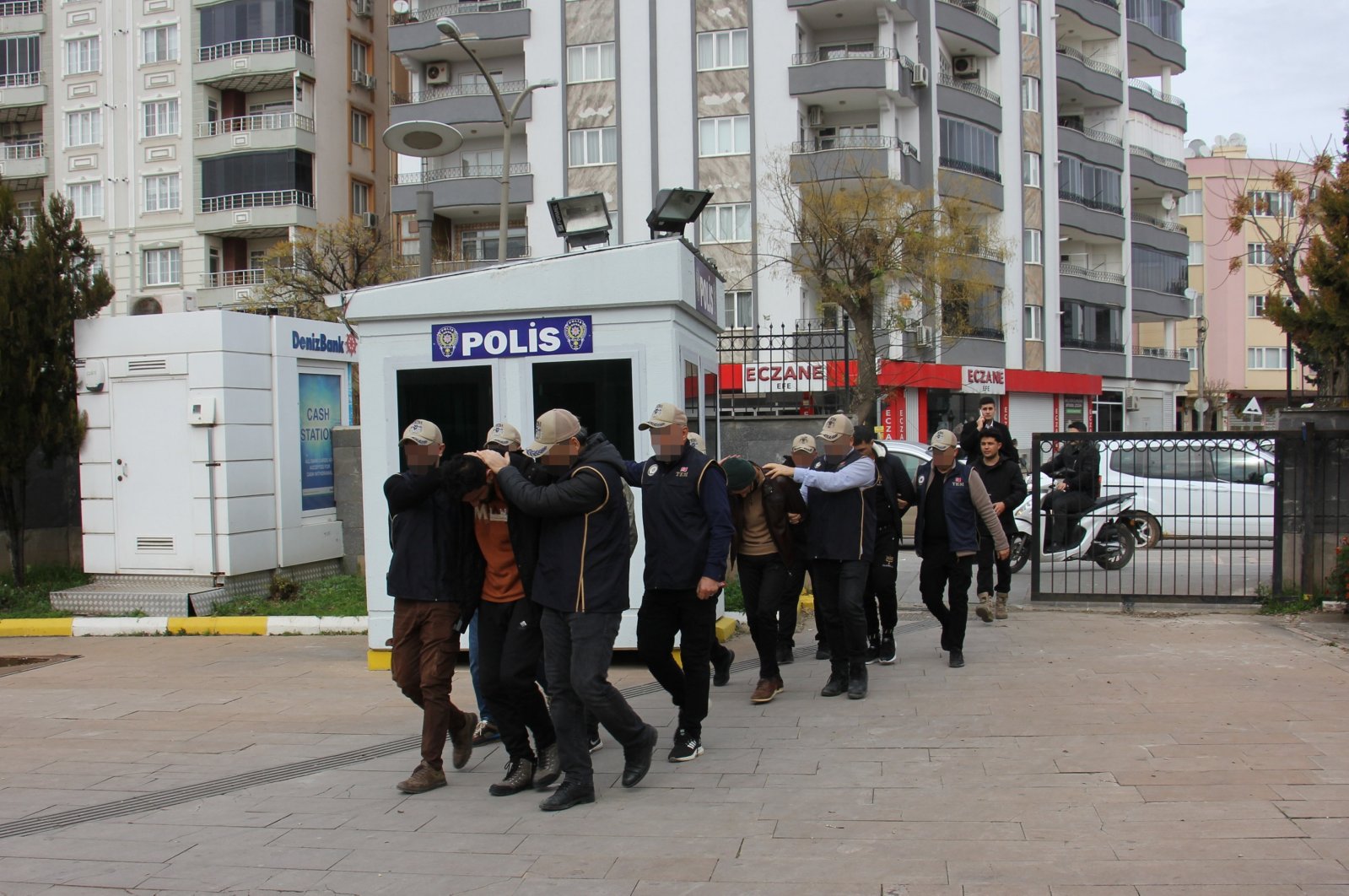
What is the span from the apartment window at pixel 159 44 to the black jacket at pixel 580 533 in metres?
44.6

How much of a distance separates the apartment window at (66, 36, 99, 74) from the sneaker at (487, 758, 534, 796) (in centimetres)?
4717

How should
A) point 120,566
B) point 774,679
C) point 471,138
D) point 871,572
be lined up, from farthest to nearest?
point 471,138 → point 120,566 → point 871,572 → point 774,679

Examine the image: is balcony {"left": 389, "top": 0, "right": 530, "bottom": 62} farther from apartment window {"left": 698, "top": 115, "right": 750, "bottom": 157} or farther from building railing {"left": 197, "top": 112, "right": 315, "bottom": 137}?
apartment window {"left": 698, "top": 115, "right": 750, "bottom": 157}

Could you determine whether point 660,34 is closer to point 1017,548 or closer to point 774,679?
point 1017,548

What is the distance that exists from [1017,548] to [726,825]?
8.50 metres

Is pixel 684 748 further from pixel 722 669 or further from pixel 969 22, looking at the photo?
pixel 969 22

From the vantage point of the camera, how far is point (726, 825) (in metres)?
5.02

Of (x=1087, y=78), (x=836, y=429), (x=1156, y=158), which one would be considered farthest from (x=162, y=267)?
(x=836, y=429)

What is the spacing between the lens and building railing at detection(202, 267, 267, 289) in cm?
4288

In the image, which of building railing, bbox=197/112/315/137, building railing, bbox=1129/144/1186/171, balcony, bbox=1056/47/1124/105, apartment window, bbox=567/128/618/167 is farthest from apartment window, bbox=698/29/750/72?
building railing, bbox=1129/144/1186/171

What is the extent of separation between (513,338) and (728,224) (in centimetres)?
2851

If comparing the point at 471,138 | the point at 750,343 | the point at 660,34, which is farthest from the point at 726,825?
the point at 471,138

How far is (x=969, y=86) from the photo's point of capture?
1565 inches

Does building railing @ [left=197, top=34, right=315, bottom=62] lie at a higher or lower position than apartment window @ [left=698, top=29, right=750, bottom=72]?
higher
